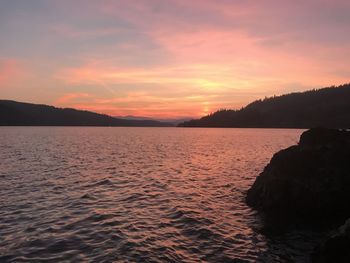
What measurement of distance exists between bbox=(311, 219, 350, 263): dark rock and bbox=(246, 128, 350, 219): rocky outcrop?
8.20 metres

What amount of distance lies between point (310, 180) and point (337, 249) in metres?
9.85

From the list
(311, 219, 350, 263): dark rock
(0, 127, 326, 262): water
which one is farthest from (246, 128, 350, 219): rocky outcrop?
(311, 219, 350, 263): dark rock

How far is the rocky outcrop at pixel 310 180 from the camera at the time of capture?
21.5 m

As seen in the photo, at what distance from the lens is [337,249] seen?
514 inches

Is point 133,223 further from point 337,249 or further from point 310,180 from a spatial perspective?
point 310,180

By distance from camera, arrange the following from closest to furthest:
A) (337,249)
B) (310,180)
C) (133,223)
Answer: (337,249), (133,223), (310,180)

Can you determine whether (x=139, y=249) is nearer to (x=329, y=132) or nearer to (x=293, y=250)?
(x=293, y=250)

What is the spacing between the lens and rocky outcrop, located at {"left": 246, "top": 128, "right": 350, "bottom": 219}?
21.5 metres

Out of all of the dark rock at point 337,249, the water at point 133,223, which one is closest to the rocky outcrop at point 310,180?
the water at point 133,223

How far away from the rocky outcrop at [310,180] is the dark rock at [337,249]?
8.20 meters

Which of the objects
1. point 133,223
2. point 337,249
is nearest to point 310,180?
point 337,249

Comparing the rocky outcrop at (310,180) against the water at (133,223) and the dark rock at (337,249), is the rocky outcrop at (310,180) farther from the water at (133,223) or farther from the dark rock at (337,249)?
the dark rock at (337,249)

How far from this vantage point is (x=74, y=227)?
62.0ft

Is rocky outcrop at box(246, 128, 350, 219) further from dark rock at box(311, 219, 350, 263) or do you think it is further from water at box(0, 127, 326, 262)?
dark rock at box(311, 219, 350, 263)
